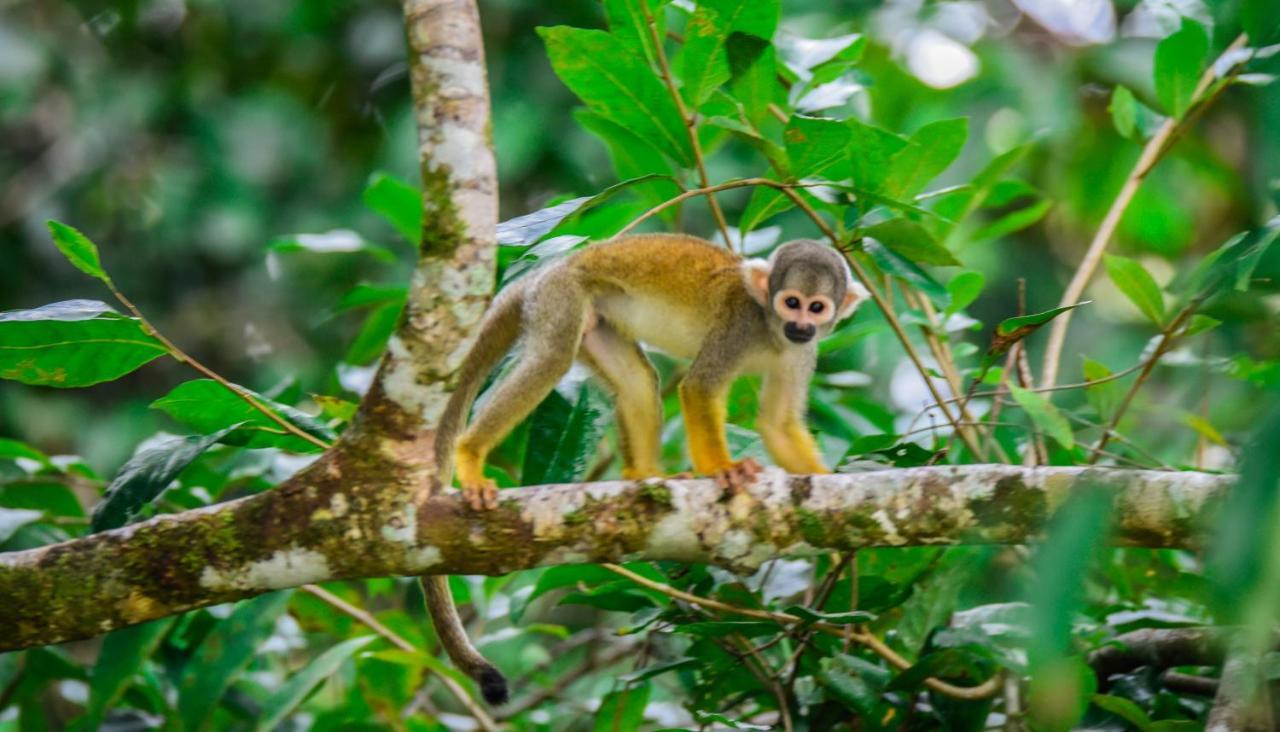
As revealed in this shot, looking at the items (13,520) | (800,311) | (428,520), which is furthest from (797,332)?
(13,520)

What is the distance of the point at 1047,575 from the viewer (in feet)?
2.81

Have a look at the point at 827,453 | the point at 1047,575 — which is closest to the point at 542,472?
the point at 827,453

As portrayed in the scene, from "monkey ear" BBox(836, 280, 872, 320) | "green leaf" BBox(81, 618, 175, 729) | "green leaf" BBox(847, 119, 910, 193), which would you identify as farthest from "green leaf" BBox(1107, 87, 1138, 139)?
"green leaf" BBox(81, 618, 175, 729)

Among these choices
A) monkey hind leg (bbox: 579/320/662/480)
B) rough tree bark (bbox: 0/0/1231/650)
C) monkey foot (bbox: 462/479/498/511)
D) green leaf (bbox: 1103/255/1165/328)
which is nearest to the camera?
rough tree bark (bbox: 0/0/1231/650)

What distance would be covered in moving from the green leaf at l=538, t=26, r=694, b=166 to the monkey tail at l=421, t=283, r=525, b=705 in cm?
59

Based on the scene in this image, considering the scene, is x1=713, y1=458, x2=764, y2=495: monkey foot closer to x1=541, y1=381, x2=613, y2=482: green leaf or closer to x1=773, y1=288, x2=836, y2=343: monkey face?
x1=541, y1=381, x2=613, y2=482: green leaf

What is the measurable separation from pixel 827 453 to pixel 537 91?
2.68 m

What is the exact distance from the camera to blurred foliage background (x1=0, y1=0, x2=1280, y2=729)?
3.65 meters

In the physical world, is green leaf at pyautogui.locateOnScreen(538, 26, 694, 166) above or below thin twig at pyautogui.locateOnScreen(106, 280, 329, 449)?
above

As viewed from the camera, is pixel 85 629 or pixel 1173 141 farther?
pixel 1173 141

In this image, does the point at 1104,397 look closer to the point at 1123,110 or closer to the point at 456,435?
the point at 1123,110

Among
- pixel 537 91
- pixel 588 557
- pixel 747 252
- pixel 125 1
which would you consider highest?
pixel 125 1

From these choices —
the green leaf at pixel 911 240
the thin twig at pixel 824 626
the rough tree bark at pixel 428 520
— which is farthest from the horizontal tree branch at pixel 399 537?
the green leaf at pixel 911 240

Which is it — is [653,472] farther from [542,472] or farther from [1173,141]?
[1173,141]
